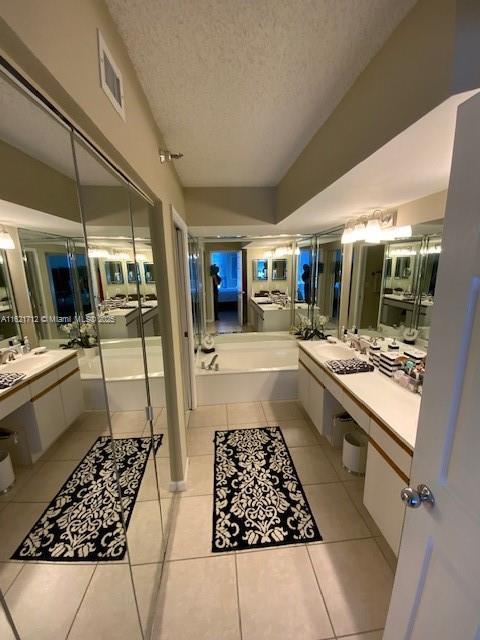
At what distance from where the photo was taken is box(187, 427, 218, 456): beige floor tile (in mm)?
2391

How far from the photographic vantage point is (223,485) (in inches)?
80.0

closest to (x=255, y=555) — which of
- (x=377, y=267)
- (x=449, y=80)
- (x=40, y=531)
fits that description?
(x=40, y=531)

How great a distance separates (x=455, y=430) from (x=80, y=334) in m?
1.20

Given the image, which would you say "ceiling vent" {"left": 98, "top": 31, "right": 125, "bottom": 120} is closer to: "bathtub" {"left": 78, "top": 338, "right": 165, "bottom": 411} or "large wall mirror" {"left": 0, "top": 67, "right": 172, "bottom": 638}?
"large wall mirror" {"left": 0, "top": 67, "right": 172, "bottom": 638}

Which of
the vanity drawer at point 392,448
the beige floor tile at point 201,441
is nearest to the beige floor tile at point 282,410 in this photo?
the beige floor tile at point 201,441

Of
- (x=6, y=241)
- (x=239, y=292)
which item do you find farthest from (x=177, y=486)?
(x=239, y=292)

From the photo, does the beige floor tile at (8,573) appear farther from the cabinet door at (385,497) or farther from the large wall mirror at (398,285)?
the large wall mirror at (398,285)

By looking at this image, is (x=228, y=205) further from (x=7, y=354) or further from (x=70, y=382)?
(x=7, y=354)

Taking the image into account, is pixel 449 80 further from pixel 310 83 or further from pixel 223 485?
pixel 223 485

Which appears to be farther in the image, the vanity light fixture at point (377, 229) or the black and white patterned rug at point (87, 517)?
the vanity light fixture at point (377, 229)

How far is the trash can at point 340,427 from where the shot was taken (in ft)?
7.68

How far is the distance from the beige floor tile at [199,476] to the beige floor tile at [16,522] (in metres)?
1.52

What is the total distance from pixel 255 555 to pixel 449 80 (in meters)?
2.28

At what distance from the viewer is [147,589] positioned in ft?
4.44
